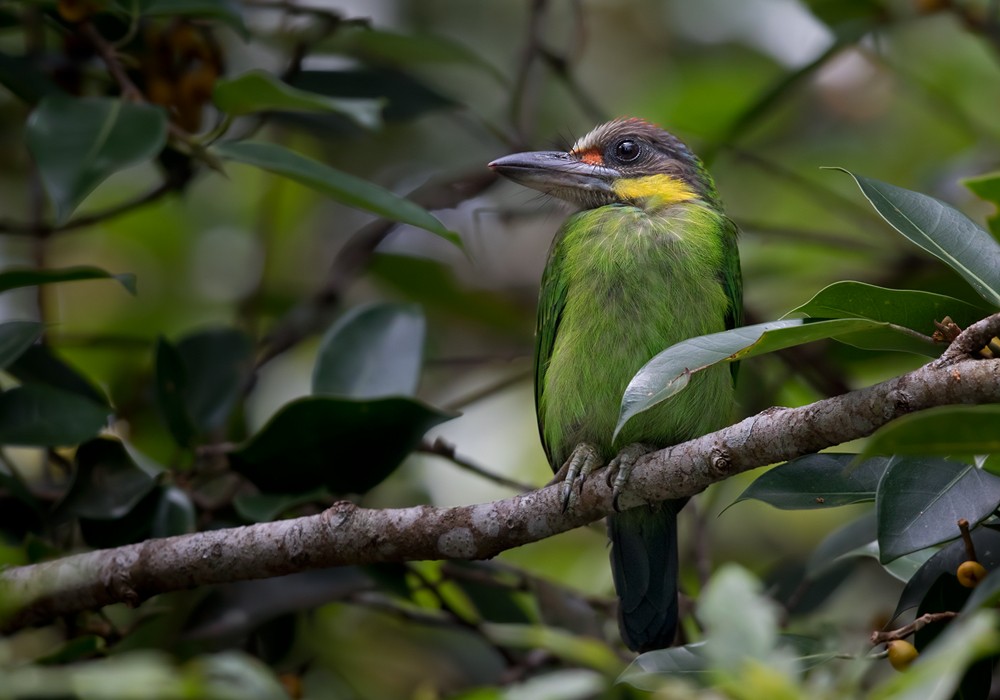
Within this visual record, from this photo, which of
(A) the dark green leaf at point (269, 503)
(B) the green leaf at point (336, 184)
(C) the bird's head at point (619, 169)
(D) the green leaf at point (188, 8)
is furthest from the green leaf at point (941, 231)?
(D) the green leaf at point (188, 8)

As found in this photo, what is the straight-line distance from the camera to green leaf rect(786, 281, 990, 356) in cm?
189

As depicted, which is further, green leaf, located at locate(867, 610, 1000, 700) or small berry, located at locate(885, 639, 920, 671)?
small berry, located at locate(885, 639, 920, 671)

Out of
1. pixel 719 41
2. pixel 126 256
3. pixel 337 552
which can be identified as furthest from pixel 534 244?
pixel 337 552

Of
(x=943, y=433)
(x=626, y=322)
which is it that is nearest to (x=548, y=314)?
(x=626, y=322)

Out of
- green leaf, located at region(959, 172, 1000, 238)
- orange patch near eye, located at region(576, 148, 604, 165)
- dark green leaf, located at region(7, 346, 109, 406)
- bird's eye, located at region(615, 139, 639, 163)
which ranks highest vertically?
green leaf, located at region(959, 172, 1000, 238)

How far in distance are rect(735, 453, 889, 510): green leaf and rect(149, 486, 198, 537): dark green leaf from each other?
1.36 metres

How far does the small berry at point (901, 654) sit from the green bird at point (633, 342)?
2.48ft

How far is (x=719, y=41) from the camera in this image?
5332 millimetres

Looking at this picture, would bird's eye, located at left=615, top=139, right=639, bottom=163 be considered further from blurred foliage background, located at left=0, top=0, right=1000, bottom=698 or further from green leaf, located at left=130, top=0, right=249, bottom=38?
green leaf, located at left=130, top=0, right=249, bottom=38

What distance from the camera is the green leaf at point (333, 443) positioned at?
2596mm

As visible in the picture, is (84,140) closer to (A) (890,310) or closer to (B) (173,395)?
(B) (173,395)

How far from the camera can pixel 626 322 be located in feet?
9.15

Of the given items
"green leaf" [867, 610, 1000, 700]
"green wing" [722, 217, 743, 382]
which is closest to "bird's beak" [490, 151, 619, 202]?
"green wing" [722, 217, 743, 382]

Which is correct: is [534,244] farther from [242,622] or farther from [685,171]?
[242,622]
